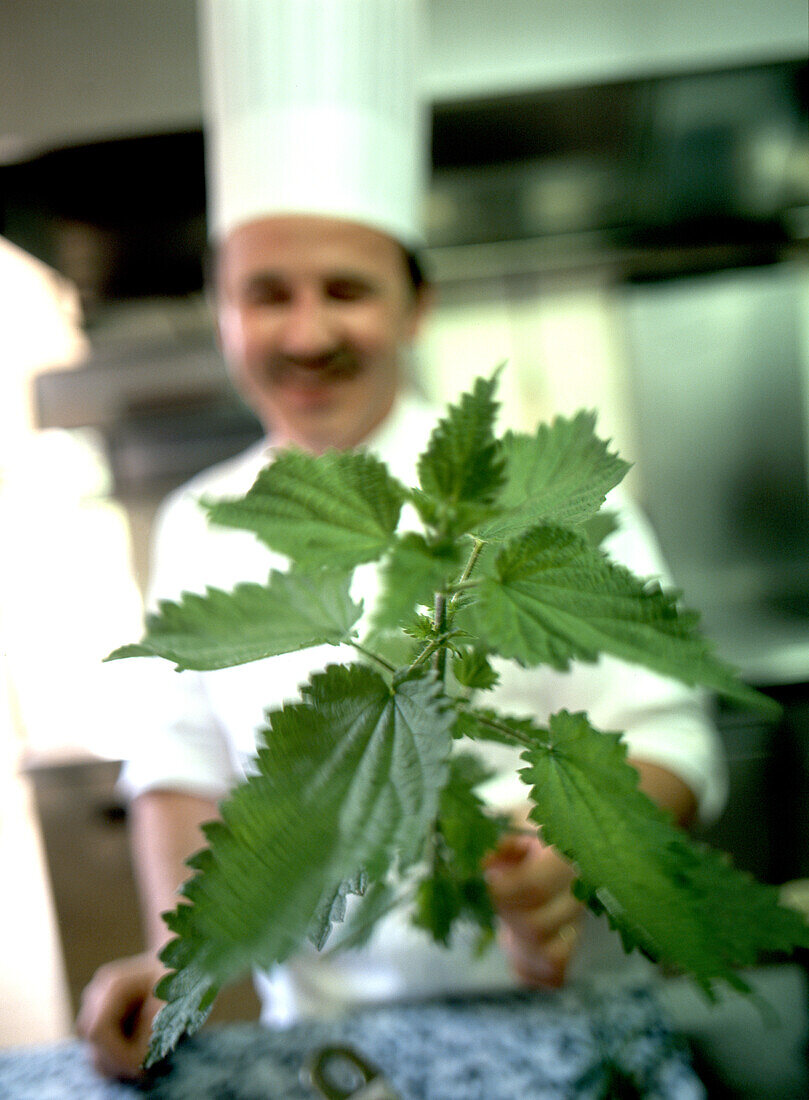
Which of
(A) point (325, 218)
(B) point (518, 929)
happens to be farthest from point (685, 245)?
(B) point (518, 929)

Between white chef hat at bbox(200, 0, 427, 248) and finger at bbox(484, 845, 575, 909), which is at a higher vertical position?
white chef hat at bbox(200, 0, 427, 248)

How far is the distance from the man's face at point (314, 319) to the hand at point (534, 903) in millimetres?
457

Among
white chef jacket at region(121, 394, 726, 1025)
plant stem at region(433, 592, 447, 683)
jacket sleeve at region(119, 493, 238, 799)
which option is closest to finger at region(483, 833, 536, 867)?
white chef jacket at region(121, 394, 726, 1025)

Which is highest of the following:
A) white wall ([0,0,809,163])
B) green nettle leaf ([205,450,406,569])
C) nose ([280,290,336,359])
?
white wall ([0,0,809,163])

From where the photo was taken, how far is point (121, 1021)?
48 centimetres

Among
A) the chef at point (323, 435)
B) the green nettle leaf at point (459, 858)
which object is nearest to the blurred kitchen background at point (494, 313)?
the chef at point (323, 435)

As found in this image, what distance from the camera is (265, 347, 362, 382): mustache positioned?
0.73 metres

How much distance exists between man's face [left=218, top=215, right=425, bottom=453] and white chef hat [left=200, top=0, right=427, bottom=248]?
6 cm

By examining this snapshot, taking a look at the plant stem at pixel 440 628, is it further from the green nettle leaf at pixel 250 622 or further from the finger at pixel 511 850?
the finger at pixel 511 850

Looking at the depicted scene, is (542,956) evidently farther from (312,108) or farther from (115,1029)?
(312,108)

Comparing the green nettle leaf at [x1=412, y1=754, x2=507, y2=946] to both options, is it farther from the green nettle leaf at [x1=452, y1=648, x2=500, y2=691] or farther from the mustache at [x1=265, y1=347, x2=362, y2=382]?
the mustache at [x1=265, y1=347, x2=362, y2=382]

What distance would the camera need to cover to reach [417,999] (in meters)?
0.53

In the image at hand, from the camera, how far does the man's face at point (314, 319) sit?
726 mm

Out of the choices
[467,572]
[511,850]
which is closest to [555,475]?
[467,572]
